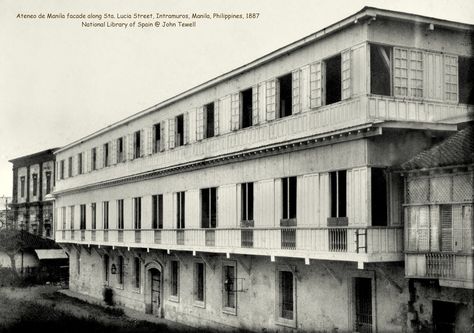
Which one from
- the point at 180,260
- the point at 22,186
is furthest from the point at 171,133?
the point at 22,186

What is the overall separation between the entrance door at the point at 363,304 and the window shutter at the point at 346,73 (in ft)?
19.7

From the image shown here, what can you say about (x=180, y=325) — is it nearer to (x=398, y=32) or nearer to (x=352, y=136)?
(x=352, y=136)

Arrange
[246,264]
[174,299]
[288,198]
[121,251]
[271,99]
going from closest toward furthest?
[288,198]
[271,99]
[246,264]
[174,299]
[121,251]

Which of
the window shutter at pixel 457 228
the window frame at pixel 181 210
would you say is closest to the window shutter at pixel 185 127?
the window frame at pixel 181 210

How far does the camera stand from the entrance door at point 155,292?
32938mm

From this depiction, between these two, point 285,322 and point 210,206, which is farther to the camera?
point 210,206

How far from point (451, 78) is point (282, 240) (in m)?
7.95

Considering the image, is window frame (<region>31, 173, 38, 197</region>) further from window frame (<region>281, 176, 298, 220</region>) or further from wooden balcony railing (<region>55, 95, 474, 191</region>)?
window frame (<region>281, 176, 298, 220</region>)

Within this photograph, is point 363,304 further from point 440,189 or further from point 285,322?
point 440,189

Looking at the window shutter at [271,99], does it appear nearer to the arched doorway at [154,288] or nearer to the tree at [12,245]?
the arched doorway at [154,288]

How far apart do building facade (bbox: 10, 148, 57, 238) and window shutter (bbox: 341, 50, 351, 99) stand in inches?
1625

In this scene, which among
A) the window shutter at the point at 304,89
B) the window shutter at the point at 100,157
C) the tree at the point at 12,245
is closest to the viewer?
the window shutter at the point at 304,89

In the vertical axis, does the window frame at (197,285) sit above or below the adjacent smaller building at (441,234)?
below

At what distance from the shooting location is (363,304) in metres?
19.8
